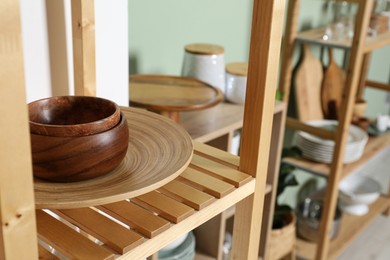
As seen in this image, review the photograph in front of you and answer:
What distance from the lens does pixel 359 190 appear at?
2.74m

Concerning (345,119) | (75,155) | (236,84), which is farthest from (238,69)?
(75,155)

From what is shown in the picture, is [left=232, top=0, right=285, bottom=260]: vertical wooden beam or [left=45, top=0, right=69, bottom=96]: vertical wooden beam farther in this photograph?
[left=45, top=0, right=69, bottom=96]: vertical wooden beam

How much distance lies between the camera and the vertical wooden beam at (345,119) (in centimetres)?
181

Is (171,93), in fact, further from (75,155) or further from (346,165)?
(346,165)

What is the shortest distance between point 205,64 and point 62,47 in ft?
2.03

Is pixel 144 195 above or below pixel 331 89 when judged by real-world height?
above

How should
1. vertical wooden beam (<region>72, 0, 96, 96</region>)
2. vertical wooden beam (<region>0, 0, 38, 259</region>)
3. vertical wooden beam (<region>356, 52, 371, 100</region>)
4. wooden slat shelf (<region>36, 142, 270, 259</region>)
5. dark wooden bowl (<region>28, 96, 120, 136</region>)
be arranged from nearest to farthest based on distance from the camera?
vertical wooden beam (<region>0, 0, 38, 259</region>) → wooden slat shelf (<region>36, 142, 270, 259</region>) → dark wooden bowl (<region>28, 96, 120, 136</region>) → vertical wooden beam (<region>72, 0, 96, 96</region>) → vertical wooden beam (<region>356, 52, 371, 100</region>)

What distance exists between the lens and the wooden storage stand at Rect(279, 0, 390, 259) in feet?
6.10

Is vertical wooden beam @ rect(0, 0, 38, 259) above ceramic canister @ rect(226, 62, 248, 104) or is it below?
above

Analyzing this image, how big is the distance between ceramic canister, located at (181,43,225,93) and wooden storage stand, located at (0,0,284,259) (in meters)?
0.59

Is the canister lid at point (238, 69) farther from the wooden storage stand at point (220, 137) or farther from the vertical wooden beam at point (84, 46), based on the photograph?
the vertical wooden beam at point (84, 46)

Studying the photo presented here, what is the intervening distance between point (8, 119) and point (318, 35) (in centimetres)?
190

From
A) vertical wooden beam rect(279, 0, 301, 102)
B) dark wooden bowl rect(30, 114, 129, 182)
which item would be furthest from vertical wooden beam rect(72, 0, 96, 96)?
vertical wooden beam rect(279, 0, 301, 102)

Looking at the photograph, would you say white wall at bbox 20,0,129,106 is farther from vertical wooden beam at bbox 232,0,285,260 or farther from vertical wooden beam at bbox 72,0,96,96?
vertical wooden beam at bbox 232,0,285,260
